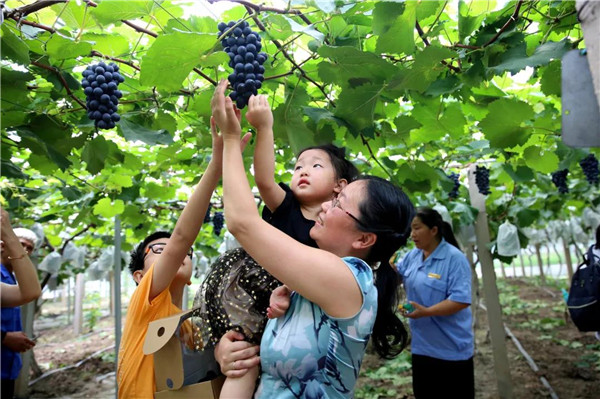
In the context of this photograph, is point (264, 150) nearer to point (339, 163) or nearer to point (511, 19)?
point (339, 163)

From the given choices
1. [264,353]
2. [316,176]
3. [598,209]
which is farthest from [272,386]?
[598,209]

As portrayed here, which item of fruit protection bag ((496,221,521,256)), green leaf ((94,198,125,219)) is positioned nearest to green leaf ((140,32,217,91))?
green leaf ((94,198,125,219))

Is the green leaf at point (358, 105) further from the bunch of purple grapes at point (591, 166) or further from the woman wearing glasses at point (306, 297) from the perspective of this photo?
the bunch of purple grapes at point (591, 166)

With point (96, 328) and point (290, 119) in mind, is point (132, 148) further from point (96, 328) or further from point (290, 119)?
point (96, 328)

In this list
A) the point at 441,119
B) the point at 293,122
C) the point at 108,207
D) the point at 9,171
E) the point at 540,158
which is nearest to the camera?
the point at 293,122

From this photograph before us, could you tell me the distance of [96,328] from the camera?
13.4 meters

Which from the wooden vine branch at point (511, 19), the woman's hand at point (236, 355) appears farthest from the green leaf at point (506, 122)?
the woman's hand at point (236, 355)

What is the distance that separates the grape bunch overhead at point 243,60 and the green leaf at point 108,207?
283 centimetres

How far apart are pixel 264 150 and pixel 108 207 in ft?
9.40

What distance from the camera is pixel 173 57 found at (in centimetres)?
129

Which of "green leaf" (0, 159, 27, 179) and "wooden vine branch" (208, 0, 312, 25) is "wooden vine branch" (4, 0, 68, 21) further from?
"green leaf" (0, 159, 27, 179)

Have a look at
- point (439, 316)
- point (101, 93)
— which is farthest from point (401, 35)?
point (439, 316)

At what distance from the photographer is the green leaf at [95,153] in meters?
2.02

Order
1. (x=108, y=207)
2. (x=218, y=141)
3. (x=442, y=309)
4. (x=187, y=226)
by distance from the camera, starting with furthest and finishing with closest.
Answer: (x=108, y=207) < (x=442, y=309) < (x=187, y=226) < (x=218, y=141)
